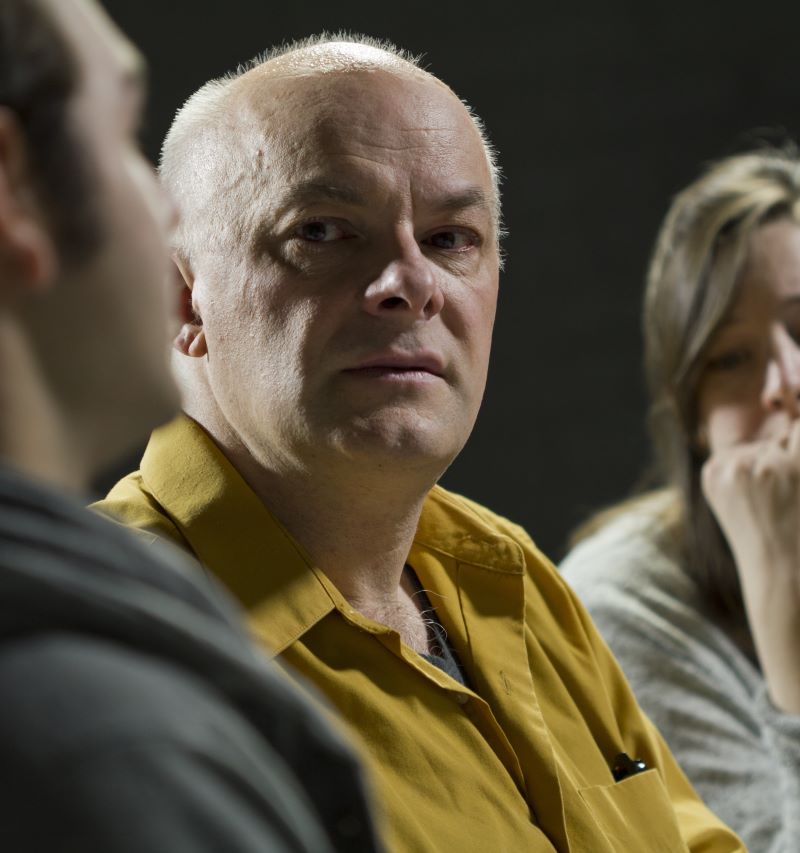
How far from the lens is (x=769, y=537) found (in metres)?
1.96

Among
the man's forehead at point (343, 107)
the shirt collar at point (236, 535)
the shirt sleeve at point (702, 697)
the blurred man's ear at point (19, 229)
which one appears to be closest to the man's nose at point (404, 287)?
the man's forehead at point (343, 107)

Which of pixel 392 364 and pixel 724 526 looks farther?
pixel 724 526

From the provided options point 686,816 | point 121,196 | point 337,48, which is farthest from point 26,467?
point 686,816

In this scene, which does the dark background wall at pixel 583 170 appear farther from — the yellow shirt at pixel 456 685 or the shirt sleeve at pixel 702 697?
the yellow shirt at pixel 456 685

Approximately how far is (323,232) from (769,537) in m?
1.02

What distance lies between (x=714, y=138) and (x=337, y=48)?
2.12m

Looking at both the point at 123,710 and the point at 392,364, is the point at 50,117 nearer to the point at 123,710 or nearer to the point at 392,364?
the point at 123,710

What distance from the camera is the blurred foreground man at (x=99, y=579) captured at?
51 centimetres

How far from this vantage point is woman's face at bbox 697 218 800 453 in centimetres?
202

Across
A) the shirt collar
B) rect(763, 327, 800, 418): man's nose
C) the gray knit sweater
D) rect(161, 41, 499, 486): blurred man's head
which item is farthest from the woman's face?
the shirt collar

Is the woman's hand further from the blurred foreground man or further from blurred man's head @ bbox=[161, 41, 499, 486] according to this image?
the blurred foreground man

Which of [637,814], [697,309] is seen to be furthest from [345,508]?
[697,309]

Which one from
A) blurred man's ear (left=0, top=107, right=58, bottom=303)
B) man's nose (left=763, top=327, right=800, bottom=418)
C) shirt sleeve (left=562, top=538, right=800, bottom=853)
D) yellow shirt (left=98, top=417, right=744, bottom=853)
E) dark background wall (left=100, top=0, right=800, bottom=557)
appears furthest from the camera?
dark background wall (left=100, top=0, right=800, bottom=557)

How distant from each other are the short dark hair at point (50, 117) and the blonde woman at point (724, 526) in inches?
57.9
